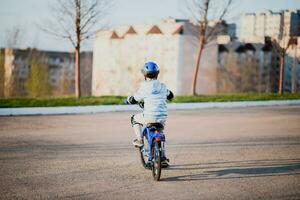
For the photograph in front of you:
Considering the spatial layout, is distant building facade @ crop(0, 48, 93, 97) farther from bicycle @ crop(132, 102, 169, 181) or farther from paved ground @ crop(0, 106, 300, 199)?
bicycle @ crop(132, 102, 169, 181)

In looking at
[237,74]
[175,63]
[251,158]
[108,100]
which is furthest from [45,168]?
[237,74]

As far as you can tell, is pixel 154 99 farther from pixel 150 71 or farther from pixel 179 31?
pixel 179 31

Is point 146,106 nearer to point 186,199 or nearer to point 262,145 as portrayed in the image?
point 186,199

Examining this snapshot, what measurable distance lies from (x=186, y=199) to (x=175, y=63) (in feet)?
231

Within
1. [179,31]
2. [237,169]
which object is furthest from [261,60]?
[237,169]

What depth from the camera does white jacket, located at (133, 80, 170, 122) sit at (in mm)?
6867

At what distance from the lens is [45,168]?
24.7 ft

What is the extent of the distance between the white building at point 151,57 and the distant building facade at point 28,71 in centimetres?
650

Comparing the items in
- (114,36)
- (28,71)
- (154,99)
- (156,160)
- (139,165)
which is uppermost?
(114,36)

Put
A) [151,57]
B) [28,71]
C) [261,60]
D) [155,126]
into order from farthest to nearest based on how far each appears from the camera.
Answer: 1. [261,60]
2. [28,71]
3. [151,57]
4. [155,126]

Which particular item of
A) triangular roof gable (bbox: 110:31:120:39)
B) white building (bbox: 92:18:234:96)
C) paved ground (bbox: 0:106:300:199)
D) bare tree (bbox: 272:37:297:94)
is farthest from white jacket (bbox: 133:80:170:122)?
triangular roof gable (bbox: 110:31:120:39)

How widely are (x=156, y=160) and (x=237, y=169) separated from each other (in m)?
1.76

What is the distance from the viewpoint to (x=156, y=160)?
657 cm

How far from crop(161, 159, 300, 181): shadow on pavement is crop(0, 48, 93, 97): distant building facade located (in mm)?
39404
